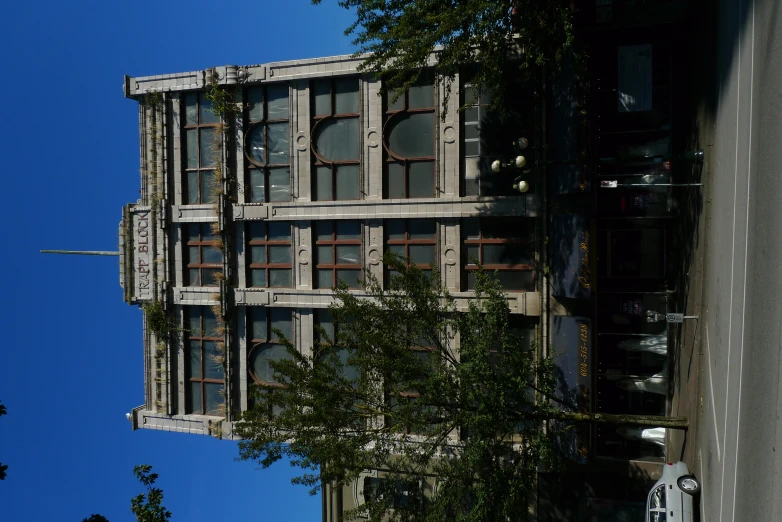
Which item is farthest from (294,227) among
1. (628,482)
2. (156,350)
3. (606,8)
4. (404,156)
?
(628,482)

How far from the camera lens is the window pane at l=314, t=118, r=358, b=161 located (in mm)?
22422

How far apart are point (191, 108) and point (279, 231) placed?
21.4ft

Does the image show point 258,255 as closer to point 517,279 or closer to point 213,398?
point 213,398

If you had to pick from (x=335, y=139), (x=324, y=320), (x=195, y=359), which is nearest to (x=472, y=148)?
(x=335, y=139)

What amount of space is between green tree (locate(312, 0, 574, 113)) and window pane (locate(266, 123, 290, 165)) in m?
5.57

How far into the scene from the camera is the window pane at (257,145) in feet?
77.0

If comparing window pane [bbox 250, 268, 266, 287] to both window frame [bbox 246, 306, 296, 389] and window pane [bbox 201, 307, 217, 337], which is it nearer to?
window frame [bbox 246, 306, 296, 389]

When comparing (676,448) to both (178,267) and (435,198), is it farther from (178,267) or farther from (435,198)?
(178,267)

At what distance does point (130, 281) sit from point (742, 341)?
2267 centimetres

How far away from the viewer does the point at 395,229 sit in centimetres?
2200

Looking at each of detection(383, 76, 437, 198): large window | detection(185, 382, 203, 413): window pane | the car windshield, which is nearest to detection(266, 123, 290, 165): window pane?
detection(383, 76, 437, 198): large window

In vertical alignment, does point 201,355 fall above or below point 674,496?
above

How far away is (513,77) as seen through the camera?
20.6 m

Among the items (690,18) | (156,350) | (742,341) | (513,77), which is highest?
(690,18)
